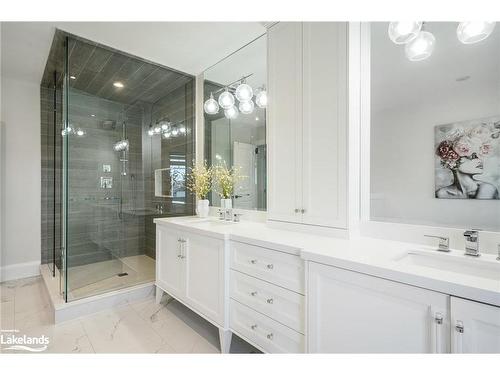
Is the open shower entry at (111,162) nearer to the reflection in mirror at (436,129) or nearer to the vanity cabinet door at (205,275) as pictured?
the vanity cabinet door at (205,275)

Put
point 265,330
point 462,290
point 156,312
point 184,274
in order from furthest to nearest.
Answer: point 156,312
point 184,274
point 265,330
point 462,290

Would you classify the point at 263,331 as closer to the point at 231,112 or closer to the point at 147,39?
the point at 231,112

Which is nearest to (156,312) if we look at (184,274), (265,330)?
(184,274)

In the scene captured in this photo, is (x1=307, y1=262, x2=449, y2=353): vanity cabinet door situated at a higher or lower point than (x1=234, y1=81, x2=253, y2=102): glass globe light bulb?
lower

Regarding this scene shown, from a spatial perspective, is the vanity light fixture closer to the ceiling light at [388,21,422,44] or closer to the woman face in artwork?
the ceiling light at [388,21,422,44]

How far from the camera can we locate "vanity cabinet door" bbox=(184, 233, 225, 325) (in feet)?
5.76

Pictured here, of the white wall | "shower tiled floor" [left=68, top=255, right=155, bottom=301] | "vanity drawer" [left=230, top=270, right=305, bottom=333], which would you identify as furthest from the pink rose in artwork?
the white wall

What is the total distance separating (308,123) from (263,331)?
1343mm

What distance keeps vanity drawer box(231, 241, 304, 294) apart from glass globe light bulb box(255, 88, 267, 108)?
1275mm

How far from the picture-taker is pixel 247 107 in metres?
2.40
